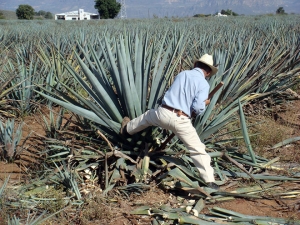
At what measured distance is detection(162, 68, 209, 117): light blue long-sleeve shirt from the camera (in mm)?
3832

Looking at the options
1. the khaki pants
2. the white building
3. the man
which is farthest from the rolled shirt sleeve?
the white building

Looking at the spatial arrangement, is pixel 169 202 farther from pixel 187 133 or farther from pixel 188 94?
pixel 188 94

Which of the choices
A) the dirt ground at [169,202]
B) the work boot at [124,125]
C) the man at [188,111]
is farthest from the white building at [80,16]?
the dirt ground at [169,202]

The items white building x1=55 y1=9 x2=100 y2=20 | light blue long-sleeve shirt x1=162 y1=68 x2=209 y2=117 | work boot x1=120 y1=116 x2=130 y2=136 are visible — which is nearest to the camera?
light blue long-sleeve shirt x1=162 y1=68 x2=209 y2=117

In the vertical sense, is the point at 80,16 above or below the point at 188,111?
above

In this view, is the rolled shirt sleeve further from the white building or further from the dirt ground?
the white building

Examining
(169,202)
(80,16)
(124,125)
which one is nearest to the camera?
(169,202)

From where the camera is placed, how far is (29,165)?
4535 mm

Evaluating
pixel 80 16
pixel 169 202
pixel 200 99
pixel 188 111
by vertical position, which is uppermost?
pixel 80 16

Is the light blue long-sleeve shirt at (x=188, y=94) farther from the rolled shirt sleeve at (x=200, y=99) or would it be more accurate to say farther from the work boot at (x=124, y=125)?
the work boot at (x=124, y=125)

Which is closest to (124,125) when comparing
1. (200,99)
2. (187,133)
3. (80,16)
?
(187,133)

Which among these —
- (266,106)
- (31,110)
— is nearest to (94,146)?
(31,110)

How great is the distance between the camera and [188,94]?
3.85 m

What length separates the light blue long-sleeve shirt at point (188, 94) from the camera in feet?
12.6
